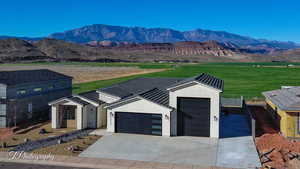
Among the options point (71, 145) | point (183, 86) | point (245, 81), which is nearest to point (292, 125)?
point (183, 86)

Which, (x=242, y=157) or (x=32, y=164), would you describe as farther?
(x=242, y=157)

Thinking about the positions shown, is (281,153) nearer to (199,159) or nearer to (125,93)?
(199,159)

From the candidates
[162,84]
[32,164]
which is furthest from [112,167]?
[162,84]

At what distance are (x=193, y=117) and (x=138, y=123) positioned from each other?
4271 millimetres

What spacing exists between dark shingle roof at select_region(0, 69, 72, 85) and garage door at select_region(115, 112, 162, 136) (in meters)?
10.4

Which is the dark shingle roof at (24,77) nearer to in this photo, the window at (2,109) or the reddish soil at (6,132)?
the window at (2,109)

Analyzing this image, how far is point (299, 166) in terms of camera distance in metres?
16.2

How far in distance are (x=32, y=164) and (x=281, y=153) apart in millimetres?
14653

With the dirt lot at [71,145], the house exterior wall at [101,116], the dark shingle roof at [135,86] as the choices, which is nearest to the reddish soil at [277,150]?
the dirt lot at [71,145]

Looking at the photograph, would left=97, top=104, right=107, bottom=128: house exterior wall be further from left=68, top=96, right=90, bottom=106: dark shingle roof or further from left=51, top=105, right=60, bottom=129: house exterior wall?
left=51, top=105, right=60, bottom=129: house exterior wall

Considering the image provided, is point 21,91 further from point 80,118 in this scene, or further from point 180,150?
point 180,150

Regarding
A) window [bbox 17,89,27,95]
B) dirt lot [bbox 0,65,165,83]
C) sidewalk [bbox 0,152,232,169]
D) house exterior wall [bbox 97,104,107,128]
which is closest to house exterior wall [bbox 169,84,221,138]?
sidewalk [bbox 0,152,232,169]

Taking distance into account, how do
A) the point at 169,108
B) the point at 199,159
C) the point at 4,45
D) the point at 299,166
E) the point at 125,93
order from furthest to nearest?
the point at 4,45, the point at 125,93, the point at 169,108, the point at 199,159, the point at 299,166

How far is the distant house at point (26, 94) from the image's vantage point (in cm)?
2591
